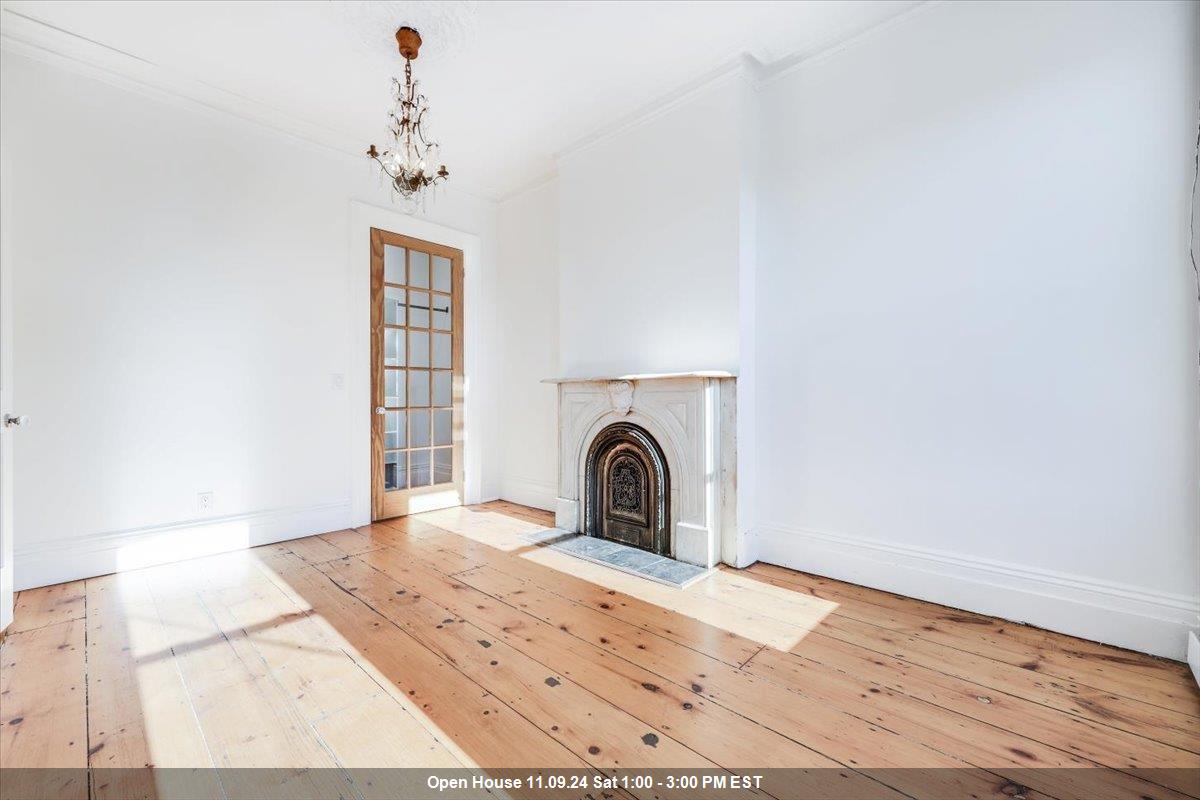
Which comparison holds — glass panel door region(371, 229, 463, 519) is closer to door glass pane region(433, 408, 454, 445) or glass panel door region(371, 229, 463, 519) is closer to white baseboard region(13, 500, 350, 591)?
door glass pane region(433, 408, 454, 445)

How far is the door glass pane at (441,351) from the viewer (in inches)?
175

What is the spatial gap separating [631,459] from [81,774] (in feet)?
8.77

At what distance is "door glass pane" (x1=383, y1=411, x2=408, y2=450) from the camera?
4102mm

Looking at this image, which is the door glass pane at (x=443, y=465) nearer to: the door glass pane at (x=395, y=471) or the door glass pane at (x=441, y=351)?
the door glass pane at (x=395, y=471)

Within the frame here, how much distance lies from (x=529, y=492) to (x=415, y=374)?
1.43 meters

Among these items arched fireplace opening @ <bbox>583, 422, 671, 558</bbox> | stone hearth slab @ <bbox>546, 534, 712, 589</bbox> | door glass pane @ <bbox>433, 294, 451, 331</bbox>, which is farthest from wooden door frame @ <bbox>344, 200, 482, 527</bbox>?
arched fireplace opening @ <bbox>583, 422, 671, 558</bbox>

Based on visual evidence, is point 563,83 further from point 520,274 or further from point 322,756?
point 322,756

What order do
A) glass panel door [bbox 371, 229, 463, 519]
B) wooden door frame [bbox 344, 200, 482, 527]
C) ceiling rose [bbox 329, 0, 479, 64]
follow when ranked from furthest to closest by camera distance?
1. glass panel door [bbox 371, 229, 463, 519]
2. wooden door frame [bbox 344, 200, 482, 527]
3. ceiling rose [bbox 329, 0, 479, 64]

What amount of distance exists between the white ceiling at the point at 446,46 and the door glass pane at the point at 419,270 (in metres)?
1.01

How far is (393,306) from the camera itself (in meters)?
4.16

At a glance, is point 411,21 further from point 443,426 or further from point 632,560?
point 632,560

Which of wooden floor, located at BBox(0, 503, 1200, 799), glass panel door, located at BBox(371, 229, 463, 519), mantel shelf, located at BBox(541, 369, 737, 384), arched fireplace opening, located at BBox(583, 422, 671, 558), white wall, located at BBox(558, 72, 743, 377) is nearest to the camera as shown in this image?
wooden floor, located at BBox(0, 503, 1200, 799)

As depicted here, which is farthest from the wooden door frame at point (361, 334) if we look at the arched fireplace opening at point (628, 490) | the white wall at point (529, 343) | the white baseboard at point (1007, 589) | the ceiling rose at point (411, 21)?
the white baseboard at point (1007, 589)

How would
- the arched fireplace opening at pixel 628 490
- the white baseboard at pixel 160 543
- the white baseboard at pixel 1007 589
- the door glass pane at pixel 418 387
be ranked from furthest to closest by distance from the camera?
the door glass pane at pixel 418 387, the arched fireplace opening at pixel 628 490, the white baseboard at pixel 160 543, the white baseboard at pixel 1007 589
